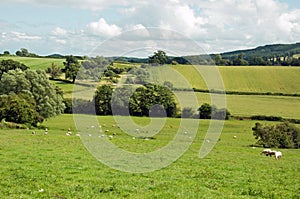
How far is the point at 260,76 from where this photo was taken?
4525 inches

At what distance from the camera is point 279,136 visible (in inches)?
1593

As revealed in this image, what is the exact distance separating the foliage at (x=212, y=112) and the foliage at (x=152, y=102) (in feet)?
17.0

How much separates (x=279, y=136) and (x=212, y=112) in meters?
29.3

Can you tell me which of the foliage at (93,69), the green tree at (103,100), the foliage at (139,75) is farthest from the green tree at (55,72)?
the foliage at (93,69)

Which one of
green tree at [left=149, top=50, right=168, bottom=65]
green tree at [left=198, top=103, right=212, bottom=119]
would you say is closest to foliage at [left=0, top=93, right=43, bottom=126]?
green tree at [left=149, top=50, right=168, bottom=65]

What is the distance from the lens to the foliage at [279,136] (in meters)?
40.3

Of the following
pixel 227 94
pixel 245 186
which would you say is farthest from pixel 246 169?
pixel 227 94

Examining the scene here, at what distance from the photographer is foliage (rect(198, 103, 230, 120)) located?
227 ft

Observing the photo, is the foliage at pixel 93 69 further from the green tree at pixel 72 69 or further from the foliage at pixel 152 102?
the green tree at pixel 72 69

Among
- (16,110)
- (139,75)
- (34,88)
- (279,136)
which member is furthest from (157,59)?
(279,136)

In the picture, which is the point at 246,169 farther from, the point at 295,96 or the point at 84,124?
the point at 295,96

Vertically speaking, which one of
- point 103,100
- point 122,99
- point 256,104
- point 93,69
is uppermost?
point 93,69

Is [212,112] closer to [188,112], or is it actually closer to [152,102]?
[188,112]

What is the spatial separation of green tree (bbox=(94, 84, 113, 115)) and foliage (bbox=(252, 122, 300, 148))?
30477 mm
